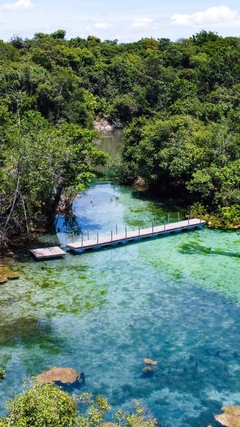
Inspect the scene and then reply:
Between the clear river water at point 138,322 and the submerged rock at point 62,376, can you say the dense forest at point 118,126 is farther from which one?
the submerged rock at point 62,376

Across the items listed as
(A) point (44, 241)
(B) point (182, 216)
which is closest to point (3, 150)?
(A) point (44, 241)

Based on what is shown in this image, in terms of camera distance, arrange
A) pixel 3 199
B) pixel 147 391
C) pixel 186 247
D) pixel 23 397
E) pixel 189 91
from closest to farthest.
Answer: pixel 23 397
pixel 147 391
pixel 3 199
pixel 186 247
pixel 189 91

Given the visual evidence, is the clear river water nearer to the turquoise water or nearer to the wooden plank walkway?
the turquoise water

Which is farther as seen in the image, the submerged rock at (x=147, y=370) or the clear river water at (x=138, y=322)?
the submerged rock at (x=147, y=370)

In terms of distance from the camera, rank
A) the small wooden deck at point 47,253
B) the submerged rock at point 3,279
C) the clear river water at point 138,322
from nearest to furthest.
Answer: the clear river water at point 138,322, the submerged rock at point 3,279, the small wooden deck at point 47,253

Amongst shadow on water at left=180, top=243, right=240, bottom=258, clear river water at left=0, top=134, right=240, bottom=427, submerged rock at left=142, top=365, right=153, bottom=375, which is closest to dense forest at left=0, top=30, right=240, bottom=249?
clear river water at left=0, top=134, right=240, bottom=427

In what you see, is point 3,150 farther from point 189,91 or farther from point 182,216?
point 189,91

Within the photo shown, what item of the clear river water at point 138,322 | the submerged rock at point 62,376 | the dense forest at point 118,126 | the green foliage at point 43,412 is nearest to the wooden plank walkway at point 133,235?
the clear river water at point 138,322
